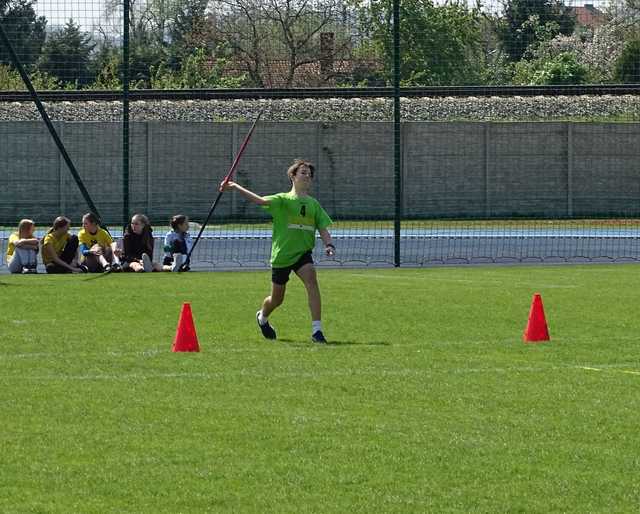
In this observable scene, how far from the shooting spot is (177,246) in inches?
898

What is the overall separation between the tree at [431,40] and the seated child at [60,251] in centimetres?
703

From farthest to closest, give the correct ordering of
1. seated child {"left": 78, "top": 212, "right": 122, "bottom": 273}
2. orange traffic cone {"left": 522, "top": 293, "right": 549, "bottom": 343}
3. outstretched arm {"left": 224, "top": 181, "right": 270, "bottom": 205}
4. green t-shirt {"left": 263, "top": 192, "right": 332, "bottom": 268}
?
seated child {"left": 78, "top": 212, "right": 122, "bottom": 273}
green t-shirt {"left": 263, "top": 192, "right": 332, "bottom": 268}
outstretched arm {"left": 224, "top": 181, "right": 270, "bottom": 205}
orange traffic cone {"left": 522, "top": 293, "right": 549, "bottom": 343}

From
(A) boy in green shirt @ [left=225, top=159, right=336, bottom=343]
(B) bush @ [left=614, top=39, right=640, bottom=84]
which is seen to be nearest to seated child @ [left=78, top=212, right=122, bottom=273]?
(A) boy in green shirt @ [left=225, top=159, right=336, bottom=343]

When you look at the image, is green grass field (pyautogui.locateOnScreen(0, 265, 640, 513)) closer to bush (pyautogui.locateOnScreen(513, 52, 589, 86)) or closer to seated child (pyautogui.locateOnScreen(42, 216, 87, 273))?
seated child (pyautogui.locateOnScreen(42, 216, 87, 273))

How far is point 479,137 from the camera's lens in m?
39.1

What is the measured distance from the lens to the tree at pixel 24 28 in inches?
1019

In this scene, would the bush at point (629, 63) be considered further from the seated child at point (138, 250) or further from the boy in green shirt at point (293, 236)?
the boy in green shirt at point (293, 236)

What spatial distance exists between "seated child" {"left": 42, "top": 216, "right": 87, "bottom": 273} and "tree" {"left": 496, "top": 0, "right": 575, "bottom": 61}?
940cm

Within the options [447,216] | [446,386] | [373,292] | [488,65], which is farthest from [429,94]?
[446,386]

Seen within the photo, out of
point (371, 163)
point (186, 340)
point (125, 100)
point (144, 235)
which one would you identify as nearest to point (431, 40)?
point (125, 100)

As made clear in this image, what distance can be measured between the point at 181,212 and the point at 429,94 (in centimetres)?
866

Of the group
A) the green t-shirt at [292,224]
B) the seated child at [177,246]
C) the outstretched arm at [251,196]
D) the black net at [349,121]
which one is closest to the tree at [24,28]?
the black net at [349,121]

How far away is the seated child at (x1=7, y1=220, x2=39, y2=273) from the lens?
22594mm

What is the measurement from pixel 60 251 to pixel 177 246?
1816 millimetres
